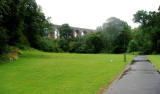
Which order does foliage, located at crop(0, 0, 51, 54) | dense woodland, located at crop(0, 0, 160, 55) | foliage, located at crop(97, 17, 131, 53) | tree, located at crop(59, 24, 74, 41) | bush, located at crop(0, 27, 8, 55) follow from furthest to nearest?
tree, located at crop(59, 24, 74, 41) → foliage, located at crop(97, 17, 131, 53) → dense woodland, located at crop(0, 0, 160, 55) → foliage, located at crop(0, 0, 51, 54) → bush, located at crop(0, 27, 8, 55)

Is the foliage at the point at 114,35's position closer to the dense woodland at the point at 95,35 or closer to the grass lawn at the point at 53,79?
the dense woodland at the point at 95,35

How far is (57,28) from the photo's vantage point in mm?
90188

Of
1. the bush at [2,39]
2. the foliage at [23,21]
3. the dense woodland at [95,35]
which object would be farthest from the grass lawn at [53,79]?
the dense woodland at [95,35]

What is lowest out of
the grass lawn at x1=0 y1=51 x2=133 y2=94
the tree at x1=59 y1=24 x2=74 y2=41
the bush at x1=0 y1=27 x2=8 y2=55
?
the grass lawn at x1=0 y1=51 x2=133 y2=94

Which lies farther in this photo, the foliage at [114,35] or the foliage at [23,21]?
the foliage at [114,35]

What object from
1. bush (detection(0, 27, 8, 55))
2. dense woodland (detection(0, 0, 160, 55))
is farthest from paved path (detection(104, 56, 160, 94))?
dense woodland (detection(0, 0, 160, 55))

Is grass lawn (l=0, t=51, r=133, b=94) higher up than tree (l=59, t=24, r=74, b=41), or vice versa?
tree (l=59, t=24, r=74, b=41)

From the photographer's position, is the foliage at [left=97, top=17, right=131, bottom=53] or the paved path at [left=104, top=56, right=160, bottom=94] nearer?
the paved path at [left=104, top=56, right=160, bottom=94]

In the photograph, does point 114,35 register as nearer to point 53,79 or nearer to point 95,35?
point 95,35

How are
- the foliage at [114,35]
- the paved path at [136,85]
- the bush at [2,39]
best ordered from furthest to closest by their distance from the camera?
the foliage at [114,35] → the bush at [2,39] → the paved path at [136,85]

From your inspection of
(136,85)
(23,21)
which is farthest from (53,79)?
(23,21)

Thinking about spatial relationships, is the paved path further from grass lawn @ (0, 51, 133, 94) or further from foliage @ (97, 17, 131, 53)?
foliage @ (97, 17, 131, 53)

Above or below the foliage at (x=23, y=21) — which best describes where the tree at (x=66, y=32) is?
above

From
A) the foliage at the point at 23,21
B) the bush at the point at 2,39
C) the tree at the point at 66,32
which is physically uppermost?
the tree at the point at 66,32
